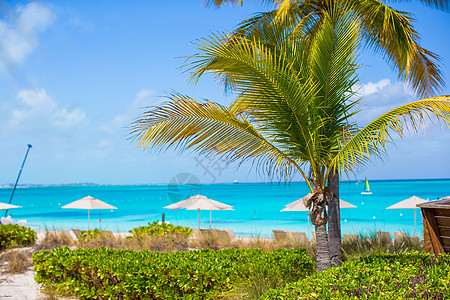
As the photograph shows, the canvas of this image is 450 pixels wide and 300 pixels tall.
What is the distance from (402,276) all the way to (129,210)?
4410 centimetres

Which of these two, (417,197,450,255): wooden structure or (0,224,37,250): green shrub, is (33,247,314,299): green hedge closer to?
(417,197,450,255): wooden structure

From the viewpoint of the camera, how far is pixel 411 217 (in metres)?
32.1

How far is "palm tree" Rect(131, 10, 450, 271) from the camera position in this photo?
18.1 feet

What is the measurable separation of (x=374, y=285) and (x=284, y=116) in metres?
2.90

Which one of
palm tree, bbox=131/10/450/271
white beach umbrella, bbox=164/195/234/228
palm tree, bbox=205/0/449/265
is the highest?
palm tree, bbox=205/0/449/265

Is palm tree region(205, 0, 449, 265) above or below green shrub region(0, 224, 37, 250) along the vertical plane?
above

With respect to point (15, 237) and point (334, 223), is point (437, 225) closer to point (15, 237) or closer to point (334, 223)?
point (334, 223)

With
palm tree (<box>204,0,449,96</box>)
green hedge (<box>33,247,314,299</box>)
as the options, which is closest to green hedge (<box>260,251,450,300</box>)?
green hedge (<box>33,247,314,299</box>)

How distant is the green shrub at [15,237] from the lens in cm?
1060

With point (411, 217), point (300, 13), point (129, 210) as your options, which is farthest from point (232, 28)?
point (129, 210)

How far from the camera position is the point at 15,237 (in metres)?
10.9

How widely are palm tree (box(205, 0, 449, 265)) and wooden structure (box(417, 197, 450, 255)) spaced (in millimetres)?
2358

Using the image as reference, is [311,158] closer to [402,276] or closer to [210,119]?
[210,119]

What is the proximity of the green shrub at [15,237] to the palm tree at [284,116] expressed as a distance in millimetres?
7242
